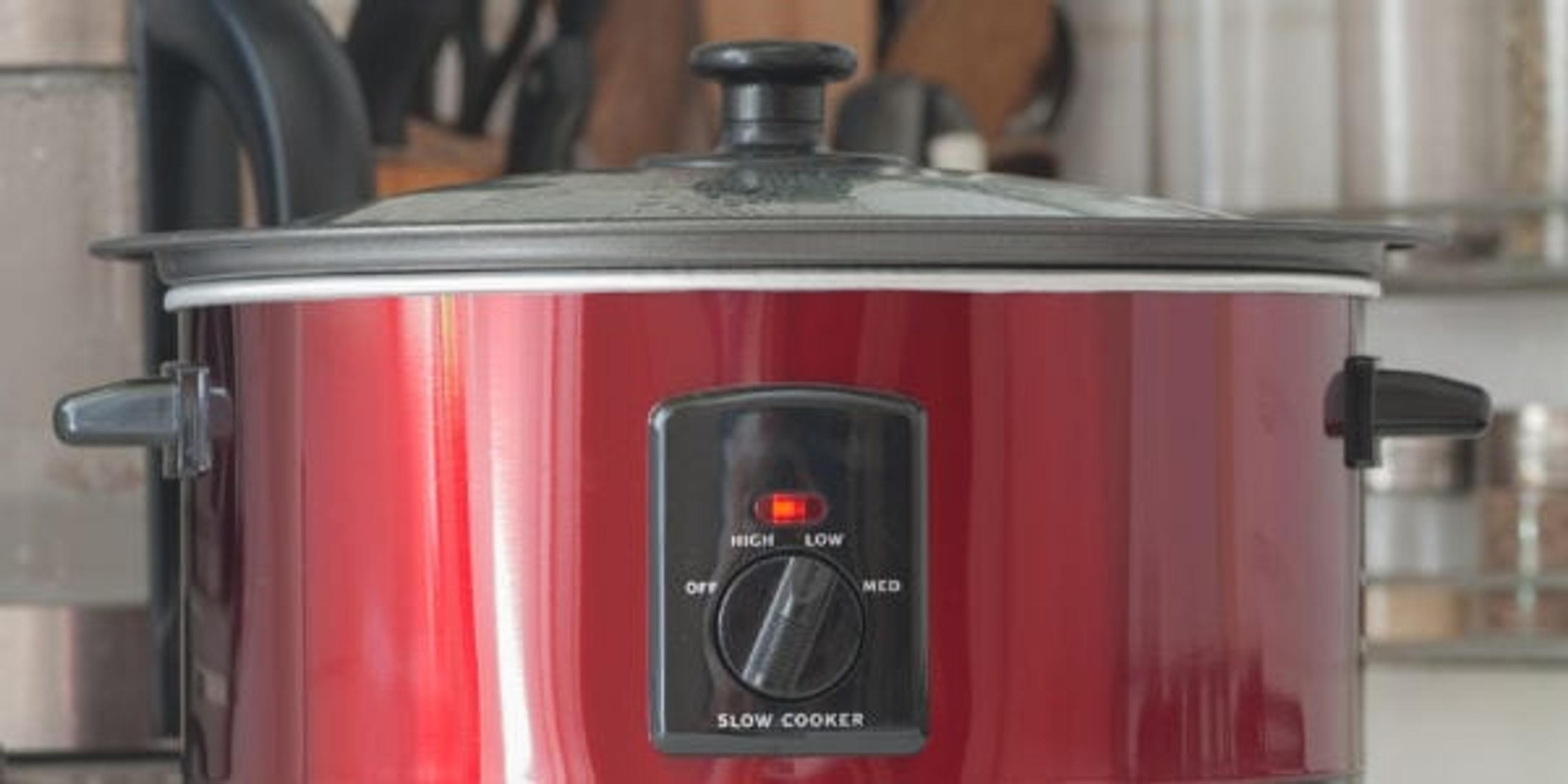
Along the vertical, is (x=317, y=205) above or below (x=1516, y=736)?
above

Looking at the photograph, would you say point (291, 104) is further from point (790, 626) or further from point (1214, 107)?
point (1214, 107)

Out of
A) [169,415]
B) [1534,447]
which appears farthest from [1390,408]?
[1534,447]

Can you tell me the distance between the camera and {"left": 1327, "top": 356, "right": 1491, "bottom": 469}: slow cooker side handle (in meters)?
0.78

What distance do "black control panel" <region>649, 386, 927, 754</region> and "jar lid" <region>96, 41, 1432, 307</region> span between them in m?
0.03

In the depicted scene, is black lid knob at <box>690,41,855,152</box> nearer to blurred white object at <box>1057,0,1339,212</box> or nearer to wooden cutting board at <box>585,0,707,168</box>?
wooden cutting board at <box>585,0,707,168</box>

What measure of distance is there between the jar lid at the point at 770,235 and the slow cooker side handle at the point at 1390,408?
25 mm

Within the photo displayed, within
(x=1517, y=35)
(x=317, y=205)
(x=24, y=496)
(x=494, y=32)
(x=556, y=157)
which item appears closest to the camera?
(x=317, y=205)

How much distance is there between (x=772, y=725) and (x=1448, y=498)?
0.73m

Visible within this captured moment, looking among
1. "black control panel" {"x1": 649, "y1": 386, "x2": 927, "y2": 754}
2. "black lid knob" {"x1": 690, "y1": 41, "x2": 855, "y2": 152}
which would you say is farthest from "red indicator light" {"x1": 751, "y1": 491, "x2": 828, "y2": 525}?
"black lid knob" {"x1": 690, "y1": 41, "x2": 855, "y2": 152}

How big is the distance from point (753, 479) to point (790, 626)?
0.11ft

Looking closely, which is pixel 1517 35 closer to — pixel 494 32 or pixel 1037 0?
pixel 1037 0

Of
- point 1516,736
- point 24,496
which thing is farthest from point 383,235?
point 1516,736

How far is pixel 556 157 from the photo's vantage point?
1.09 metres

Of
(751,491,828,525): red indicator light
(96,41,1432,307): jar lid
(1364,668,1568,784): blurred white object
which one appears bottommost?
(1364,668,1568,784): blurred white object
